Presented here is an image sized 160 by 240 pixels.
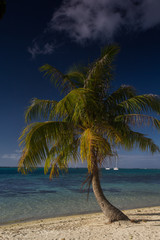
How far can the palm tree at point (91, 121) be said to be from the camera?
21.3 feet

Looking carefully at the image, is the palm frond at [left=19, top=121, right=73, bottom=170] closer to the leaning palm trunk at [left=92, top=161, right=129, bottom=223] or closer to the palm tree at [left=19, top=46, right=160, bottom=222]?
the palm tree at [left=19, top=46, right=160, bottom=222]

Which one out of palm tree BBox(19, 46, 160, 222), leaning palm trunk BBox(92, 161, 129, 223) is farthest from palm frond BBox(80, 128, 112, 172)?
leaning palm trunk BBox(92, 161, 129, 223)

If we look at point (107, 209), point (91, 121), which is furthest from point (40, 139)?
point (107, 209)

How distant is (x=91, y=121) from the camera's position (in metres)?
7.00

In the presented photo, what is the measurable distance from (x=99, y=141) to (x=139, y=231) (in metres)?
2.83

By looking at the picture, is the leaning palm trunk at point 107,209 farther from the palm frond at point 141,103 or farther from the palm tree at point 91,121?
the palm frond at point 141,103

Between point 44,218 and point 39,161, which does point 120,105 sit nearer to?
point 39,161

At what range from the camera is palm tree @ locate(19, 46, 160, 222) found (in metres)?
6.48

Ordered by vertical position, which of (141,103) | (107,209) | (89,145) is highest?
(141,103)

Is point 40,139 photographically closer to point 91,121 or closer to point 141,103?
point 91,121

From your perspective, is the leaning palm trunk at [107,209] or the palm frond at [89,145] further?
the leaning palm trunk at [107,209]

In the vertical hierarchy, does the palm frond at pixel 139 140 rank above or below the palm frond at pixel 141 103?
below

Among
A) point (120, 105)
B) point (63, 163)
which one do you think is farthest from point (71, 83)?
point (63, 163)

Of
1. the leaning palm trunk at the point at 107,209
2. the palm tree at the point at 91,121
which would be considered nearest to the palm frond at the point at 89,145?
the palm tree at the point at 91,121
